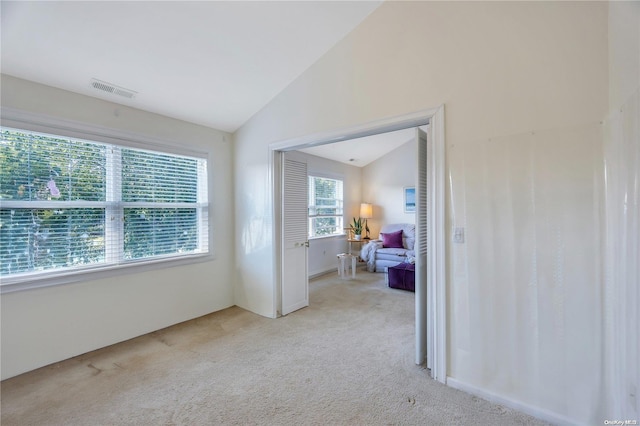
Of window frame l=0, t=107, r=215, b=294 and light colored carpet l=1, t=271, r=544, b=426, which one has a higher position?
window frame l=0, t=107, r=215, b=294

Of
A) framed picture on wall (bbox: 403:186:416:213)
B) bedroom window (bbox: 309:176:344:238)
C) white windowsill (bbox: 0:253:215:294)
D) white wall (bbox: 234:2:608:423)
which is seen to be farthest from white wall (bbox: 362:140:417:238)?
white windowsill (bbox: 0:253:215:294)

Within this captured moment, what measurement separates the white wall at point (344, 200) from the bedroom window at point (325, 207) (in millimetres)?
155

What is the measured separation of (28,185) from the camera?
2.37 m

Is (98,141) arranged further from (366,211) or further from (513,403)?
(366,211)

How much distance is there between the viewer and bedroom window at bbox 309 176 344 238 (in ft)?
19.6

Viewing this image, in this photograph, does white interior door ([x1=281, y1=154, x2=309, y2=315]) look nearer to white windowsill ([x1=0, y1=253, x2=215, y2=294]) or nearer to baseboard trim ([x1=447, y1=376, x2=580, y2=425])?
white windowsill ([x1=0, y1=253, x2=215, y2=294])

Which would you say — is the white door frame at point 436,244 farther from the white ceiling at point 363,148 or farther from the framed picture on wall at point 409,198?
the framed picture on wall at point 409,198

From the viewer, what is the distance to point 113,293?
2.81m

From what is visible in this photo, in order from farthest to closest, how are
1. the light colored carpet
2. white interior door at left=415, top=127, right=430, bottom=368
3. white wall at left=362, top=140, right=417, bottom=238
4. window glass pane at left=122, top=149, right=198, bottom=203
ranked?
white wall at left=362, top=140, right=417, bottom=238, window glass pane at left=122, top=149, right=198, bottom=203, white interior door at left=415, top=127, right=430, bottom=368, the light colored carpet

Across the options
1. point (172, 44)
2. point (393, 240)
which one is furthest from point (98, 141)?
point (393, 240)

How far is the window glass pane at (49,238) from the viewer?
2.29 m

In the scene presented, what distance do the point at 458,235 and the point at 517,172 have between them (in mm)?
570

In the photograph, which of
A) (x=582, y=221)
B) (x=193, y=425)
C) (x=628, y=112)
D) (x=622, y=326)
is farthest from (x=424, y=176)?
(x=193, y=425)

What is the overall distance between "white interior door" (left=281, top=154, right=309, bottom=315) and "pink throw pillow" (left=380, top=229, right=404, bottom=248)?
2.97 meters
